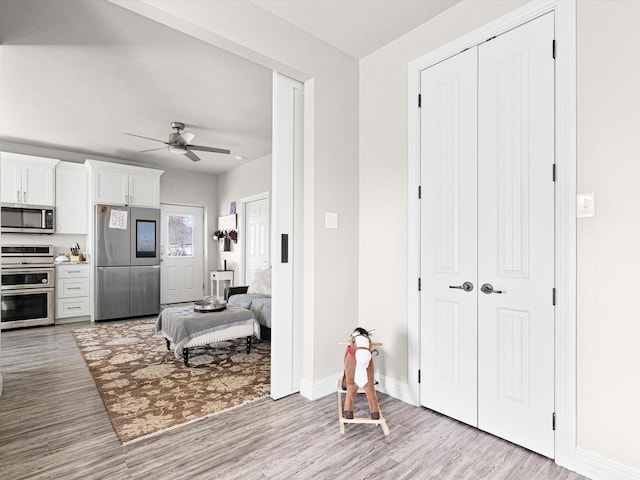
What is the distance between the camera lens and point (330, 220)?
273 centimetres

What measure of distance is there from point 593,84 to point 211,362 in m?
3.60

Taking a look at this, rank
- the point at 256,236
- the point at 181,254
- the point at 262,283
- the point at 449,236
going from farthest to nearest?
1. the point at 181,254
2. the point at 256,236
3. the point at 262,283
4. the point at 449,236

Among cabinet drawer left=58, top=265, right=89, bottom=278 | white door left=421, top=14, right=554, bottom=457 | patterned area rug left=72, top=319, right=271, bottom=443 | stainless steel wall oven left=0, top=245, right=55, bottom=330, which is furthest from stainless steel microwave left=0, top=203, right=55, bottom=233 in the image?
white door left=421, top=14, right=554, bottom=457

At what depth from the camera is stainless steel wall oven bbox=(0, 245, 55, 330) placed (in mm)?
4816

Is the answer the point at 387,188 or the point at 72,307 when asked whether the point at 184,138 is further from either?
the point at 72,307

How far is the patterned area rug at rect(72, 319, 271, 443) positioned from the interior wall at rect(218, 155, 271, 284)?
107 inches

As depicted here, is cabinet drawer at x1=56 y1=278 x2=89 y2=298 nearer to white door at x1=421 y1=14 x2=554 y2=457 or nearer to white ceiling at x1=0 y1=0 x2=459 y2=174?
white ceiling at x1=0 y1=0 x2=459 y2=174

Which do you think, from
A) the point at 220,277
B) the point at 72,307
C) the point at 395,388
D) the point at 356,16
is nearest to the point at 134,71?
the point at 356,16

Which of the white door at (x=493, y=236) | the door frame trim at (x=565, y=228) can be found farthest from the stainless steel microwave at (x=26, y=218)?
the door frame trim at (x=565, y=228)

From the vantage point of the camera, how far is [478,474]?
174cm

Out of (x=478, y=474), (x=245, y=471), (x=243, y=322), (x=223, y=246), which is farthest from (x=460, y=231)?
(x=223, y=246)

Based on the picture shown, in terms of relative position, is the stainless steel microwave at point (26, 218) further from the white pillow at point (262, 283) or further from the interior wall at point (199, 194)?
the white pillow at point (262, 283)

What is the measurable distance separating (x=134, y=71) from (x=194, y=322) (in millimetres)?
2435

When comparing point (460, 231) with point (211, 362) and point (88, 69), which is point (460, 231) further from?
point (88, 69)
